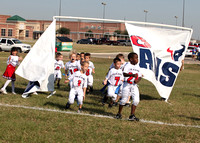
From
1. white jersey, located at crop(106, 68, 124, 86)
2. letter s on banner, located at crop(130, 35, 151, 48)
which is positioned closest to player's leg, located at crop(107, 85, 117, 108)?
white jersey, located at crop(106, 68, 124, 86)

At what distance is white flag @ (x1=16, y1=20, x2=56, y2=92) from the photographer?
403 inches

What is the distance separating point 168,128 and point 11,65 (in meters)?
5.98

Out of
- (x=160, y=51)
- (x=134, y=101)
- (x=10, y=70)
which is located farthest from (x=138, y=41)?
(x=10, y=70)

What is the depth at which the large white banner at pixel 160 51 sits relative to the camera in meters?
10.6

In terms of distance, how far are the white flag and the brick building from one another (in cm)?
6040

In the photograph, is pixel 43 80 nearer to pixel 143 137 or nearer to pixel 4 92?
pixel 4 92

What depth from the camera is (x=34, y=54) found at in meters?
10.3

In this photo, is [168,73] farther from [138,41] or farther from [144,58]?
[138,41]

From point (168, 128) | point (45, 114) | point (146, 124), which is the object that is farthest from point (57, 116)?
point (168, 128)

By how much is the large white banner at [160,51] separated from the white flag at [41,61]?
266 cm

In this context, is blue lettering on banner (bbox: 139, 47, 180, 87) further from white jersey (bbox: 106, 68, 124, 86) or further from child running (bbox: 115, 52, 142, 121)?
child running (bbox: 115, 52, 142, 121)

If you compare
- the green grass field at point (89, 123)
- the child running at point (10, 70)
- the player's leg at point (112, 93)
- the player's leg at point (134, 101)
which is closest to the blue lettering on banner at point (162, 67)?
the green grass field at point (89, 123)

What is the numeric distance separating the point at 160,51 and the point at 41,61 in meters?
4.05

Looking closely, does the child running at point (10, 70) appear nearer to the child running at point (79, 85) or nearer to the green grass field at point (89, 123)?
the green grass field at point (89, 123)
